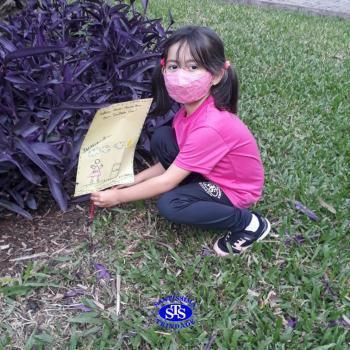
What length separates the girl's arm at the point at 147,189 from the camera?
1985 mm

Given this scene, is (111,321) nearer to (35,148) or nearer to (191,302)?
(191,302)

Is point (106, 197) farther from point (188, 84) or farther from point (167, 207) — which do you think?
point (188, 84)

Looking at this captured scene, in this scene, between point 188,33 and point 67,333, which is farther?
point 188,33

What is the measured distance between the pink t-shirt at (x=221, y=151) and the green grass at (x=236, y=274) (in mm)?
262

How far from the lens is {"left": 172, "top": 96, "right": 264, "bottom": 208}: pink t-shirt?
1943mm

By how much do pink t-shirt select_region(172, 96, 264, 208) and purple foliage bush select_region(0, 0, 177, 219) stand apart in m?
0.41

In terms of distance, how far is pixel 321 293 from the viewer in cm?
192

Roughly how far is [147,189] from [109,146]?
9.9 inches

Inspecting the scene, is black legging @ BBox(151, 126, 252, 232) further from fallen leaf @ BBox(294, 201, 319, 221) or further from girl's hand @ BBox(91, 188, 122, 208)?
fallen leaf @ BBox(294, 201, 319, 221)

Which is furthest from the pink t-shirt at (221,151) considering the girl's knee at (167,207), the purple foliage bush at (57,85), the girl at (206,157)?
the purple foliage bush at (57,85)

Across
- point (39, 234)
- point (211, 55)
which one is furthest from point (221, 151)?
point (39, 234)

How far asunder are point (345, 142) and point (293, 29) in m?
3.35

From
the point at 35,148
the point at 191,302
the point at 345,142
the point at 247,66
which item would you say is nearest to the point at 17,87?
the point at 35,148

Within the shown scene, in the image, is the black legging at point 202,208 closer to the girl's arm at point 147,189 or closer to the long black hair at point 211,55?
the girl's arm at point 147,189
